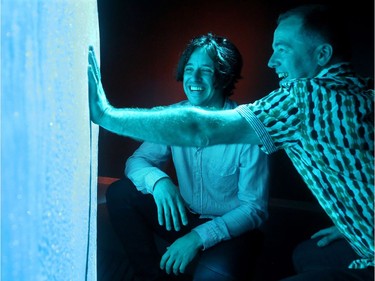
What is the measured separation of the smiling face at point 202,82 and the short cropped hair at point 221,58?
0.7 inches

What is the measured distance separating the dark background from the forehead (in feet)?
2.24

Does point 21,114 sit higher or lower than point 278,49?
lower

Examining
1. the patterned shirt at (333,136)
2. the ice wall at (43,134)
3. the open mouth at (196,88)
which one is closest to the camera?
the ice wall at (43,134)

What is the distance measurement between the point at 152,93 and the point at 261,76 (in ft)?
2.21

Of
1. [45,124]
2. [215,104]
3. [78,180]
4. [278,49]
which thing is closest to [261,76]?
[215,104]

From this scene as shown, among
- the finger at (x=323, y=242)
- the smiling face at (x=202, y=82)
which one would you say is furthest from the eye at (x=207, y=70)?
the finger at (x=323, y=242)

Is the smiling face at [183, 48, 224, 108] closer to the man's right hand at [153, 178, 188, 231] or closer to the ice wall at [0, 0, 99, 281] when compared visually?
the man's right hand at [153, 178, 188, 231]

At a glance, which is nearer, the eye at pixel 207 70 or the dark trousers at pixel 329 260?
the dark trousers at pixel 329 260

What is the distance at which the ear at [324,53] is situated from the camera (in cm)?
88

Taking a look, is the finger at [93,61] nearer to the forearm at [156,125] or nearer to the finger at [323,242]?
the forearm at [156,125]

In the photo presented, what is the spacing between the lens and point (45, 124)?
1.94 ft

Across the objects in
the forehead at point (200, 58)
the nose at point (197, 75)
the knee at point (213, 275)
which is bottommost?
the knee at point (213, 275)

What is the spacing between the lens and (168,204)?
1.12 m

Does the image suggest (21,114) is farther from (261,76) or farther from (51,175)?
(261,76)
